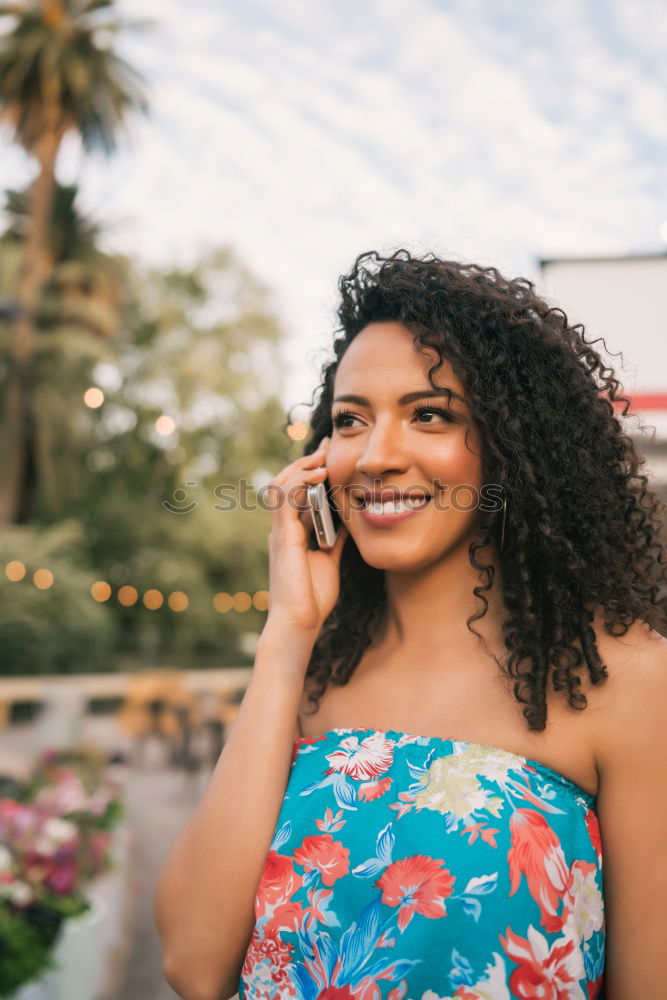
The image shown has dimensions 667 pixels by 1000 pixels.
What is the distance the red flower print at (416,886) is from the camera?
1.23 m

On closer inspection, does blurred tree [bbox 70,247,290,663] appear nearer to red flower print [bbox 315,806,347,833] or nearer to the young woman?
the young woman

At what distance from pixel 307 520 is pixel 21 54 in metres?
19.9

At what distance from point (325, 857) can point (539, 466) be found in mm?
745

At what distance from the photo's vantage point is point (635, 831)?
124cm

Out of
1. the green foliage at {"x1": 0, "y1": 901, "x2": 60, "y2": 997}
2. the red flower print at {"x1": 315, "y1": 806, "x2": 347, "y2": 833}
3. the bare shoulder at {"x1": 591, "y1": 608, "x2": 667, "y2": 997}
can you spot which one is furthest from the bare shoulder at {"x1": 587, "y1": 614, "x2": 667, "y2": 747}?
the green foliage at {"x1": 0, "y1": 901, "x2": 60, "y2": 997}

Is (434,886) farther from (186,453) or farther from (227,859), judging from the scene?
(186,453)

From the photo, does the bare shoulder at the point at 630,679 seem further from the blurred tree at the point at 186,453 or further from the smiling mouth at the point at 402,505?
the blurred tree at the point at 186,453

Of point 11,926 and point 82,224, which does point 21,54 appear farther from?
point 11,926

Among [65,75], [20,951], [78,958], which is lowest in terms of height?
[78,958]

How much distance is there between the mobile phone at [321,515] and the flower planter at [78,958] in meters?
2.38

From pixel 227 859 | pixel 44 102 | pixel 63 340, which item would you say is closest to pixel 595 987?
pixel 227 859

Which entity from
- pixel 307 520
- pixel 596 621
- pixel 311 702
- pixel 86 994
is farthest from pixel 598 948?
pixel 86 994

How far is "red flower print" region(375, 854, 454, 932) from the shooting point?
1229 mm

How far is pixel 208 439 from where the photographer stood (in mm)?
20062
